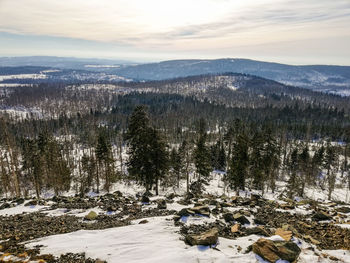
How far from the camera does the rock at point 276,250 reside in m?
7.67

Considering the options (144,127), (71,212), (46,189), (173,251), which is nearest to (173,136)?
(46,189)

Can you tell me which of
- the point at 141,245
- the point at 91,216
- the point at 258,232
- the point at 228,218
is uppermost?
the point at 141,245

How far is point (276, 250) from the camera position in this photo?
7.81 meters

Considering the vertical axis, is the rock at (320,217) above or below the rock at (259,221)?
below

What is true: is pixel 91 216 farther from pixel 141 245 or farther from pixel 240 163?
pixel 240 163

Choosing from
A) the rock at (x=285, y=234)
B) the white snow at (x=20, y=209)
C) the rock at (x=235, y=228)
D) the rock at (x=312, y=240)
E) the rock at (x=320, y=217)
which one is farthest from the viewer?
the white snow at (x=20, y=209)

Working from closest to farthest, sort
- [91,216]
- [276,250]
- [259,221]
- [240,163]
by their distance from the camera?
[276,250], [259,221], [91,216], [240,163]

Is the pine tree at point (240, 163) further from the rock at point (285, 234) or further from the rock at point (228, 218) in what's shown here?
the rock at point (285, 234)

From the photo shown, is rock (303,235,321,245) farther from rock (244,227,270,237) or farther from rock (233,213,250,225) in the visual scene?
rock (233,213,250,225)

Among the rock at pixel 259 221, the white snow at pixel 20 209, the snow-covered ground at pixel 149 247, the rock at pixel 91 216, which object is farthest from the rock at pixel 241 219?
the white snow at pixel 20 209

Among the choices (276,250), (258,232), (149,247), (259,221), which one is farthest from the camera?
(259,221)

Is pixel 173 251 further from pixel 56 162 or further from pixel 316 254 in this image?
pixel 56 162

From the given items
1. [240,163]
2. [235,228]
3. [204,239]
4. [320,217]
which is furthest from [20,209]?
[240,163]

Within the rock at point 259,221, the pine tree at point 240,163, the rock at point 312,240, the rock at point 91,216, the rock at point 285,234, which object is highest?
the rock at point 285,234
